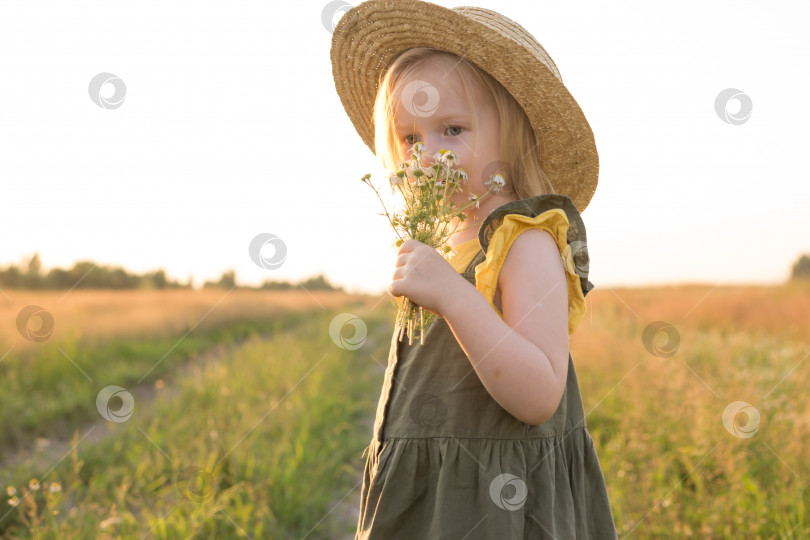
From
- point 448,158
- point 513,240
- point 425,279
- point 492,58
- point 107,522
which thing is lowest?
point 107,522

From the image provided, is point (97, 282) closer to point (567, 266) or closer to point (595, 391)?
point (595, 391)

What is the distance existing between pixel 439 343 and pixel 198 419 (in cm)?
370

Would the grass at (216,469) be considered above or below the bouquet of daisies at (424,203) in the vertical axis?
below

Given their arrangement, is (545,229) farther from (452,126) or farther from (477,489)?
(477,489)

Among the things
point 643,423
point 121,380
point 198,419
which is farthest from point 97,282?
point 643,423

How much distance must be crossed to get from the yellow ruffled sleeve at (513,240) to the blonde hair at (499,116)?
0.27 m

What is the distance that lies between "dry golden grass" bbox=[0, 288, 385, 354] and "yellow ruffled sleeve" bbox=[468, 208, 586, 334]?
6.83 feet

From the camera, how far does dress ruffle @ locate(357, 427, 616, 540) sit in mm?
1408

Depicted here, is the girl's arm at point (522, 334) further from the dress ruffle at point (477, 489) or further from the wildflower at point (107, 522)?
the wildflower at point (107, 522)

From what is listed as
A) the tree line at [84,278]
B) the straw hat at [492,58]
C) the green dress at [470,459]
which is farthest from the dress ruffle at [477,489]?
the tree line at [84,278]

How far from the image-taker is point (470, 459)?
4.83 ft

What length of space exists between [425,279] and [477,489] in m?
0.55

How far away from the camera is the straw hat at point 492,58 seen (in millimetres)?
1716

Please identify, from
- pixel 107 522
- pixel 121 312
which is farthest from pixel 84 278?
pixel 107 522
